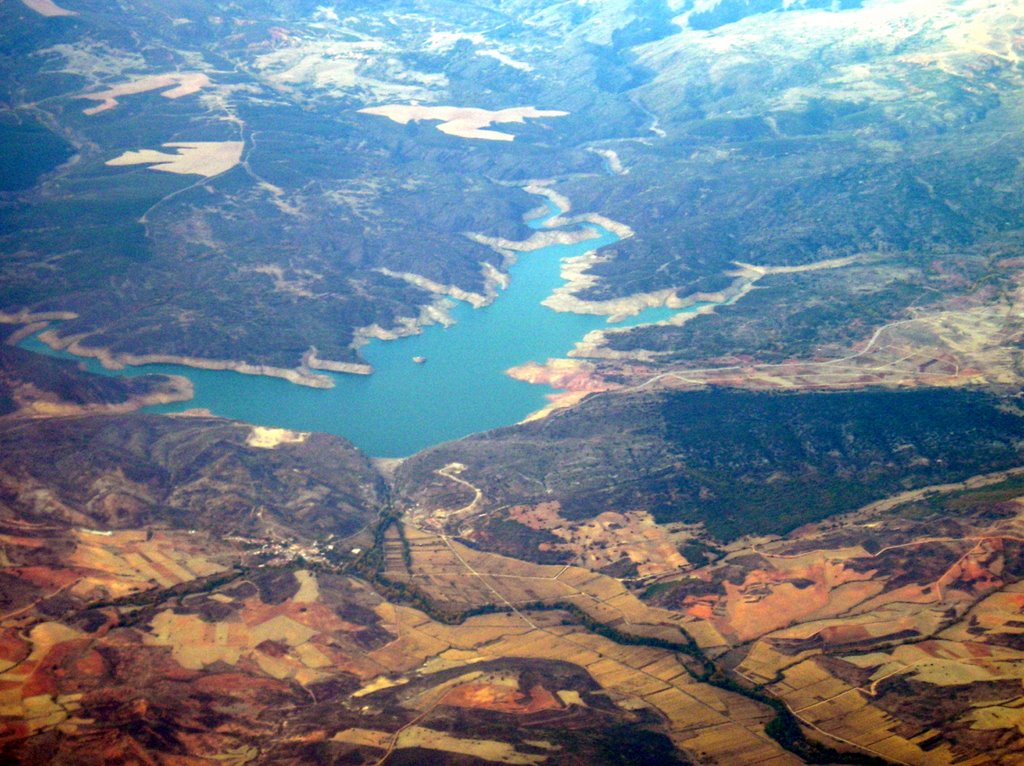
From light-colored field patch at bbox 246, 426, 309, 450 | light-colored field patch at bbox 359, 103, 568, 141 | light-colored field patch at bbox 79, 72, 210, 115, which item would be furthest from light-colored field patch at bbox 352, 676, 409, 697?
light-colored field patch at bbox 79, 72, 210, 115

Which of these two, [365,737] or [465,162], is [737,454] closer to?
[365,737]

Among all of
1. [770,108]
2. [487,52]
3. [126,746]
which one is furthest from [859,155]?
[126,746]

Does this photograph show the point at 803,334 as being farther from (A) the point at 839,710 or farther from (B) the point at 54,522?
(B) the point at 54,522

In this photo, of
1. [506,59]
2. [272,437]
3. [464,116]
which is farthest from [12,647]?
[506,59]

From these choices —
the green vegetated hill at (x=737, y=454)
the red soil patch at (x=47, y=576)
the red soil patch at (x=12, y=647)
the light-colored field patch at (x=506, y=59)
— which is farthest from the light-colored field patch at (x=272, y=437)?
the light-colored field patch at (x=506, y=59)

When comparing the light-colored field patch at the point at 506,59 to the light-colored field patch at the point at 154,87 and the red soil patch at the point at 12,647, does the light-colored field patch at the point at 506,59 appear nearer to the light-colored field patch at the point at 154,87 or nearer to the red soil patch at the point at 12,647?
the light-colored field patch at the point at 154,87
